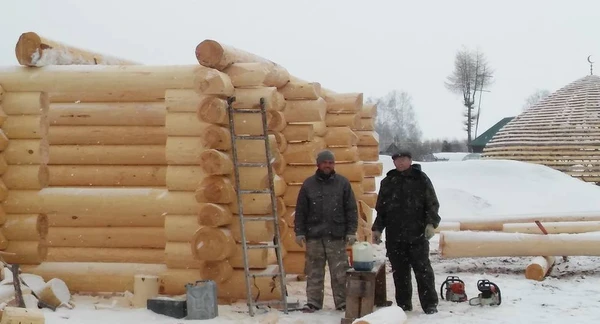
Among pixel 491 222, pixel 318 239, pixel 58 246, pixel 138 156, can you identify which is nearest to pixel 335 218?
pixel 318 239

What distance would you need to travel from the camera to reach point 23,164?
928cm

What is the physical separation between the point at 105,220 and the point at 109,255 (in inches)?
19.2

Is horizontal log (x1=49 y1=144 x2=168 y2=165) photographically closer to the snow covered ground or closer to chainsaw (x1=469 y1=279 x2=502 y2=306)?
the snow covered ground

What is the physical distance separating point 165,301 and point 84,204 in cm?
220

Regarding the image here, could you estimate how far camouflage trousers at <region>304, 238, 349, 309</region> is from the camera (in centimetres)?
806

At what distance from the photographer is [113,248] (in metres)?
9.45

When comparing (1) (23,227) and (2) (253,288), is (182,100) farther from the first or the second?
(1) (23,227)

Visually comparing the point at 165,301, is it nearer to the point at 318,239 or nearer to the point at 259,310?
the point at 259,310

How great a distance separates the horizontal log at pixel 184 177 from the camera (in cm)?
862

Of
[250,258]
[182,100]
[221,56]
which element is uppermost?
[221,56]

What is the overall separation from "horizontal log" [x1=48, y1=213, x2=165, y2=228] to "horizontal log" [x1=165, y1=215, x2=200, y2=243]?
1.39 ft

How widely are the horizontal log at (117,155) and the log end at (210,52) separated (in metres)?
1.73

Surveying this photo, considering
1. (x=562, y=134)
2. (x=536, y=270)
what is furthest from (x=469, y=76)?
(x=536, y=270)

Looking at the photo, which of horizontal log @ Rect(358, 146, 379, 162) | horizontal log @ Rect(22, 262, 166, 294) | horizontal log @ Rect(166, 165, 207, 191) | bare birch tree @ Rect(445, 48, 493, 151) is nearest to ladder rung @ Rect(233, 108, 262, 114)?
horizontal log @ Rect(166, 165, 207, 191)
